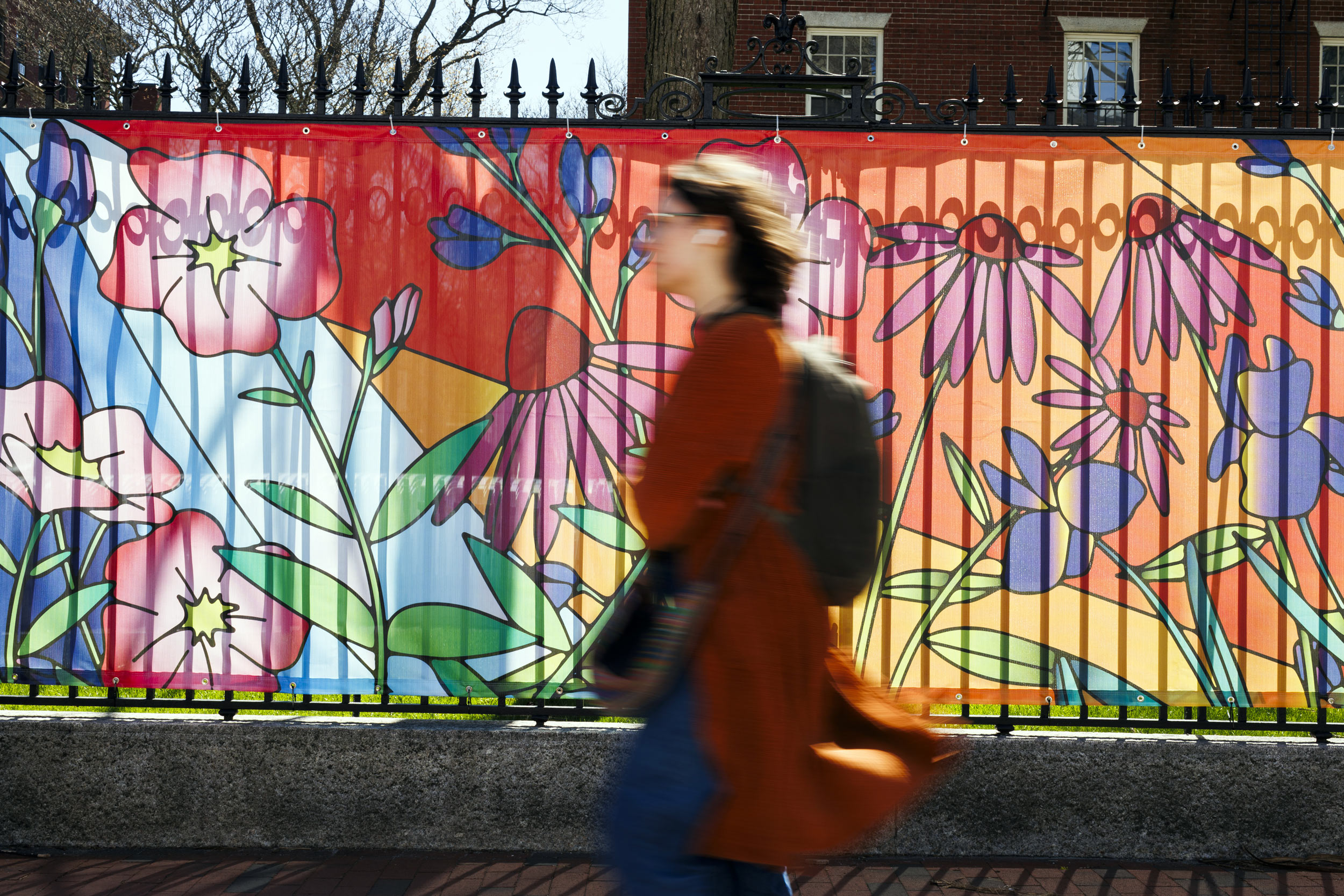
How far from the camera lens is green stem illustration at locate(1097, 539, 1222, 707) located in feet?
13.5

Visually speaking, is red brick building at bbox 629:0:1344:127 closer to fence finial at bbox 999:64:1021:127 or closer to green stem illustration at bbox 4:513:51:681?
fence finial at bbox 999:64:1021:127

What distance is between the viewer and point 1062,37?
17266mm

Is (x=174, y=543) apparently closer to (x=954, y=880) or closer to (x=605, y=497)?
(x=605, y=497)

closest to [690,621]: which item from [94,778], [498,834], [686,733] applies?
[686,733]

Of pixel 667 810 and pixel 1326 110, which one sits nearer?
pixel 667 810

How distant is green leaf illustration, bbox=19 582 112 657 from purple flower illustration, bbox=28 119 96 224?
1.32 m

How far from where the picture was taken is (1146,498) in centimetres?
414

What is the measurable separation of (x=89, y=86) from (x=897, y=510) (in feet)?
10.6

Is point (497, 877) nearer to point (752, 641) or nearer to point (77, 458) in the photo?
point (77, 458)

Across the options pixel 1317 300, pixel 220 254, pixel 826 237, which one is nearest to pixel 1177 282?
pixel 1317 300

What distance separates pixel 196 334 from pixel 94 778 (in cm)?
160

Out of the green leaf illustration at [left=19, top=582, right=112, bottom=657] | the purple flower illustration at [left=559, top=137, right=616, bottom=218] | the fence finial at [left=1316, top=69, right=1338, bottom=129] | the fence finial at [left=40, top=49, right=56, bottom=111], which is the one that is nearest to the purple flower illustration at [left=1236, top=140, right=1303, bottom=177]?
the fence finial at [left=1316, top=69, right=1338, bottom=129]

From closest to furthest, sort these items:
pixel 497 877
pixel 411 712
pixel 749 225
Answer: pixel 749 225 → pixel 497 877 → pixel 411 712

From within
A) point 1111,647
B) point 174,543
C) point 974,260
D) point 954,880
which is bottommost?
point 954,880
